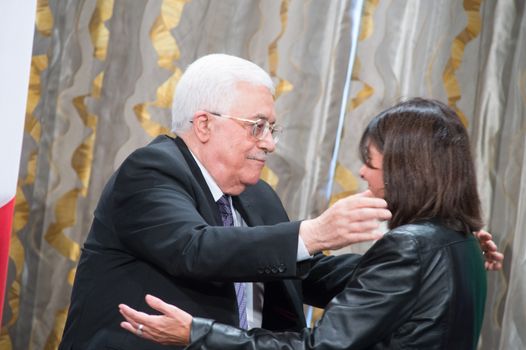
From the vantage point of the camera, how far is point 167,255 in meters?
1.86

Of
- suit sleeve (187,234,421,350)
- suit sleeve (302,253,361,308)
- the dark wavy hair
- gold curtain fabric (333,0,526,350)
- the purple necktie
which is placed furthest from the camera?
gold curtain fabric (333,0,526,350)

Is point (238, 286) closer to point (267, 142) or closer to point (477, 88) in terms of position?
point (267, 142)

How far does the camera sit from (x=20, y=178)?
11.3 ft

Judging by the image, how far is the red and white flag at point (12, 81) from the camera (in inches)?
105

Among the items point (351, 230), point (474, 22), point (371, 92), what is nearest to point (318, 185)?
point (371, 92)

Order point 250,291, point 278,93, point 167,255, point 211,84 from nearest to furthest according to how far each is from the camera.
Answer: point 167,255 → point 211,84 → point 250,291 → point 278,93

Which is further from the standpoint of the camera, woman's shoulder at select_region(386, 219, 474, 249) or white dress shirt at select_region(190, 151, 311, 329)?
white dress shirt at select_region(190, 151, 311, 329)

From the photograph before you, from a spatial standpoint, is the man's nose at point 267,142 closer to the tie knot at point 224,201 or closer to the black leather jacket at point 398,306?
the tie knot at point 224,201

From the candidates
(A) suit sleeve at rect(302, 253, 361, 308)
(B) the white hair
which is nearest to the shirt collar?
(B) the white hair

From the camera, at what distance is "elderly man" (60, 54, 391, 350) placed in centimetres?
179

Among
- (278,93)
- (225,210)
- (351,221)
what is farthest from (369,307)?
(278,93)

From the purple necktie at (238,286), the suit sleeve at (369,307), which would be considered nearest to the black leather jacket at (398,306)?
the suit sleeve at (369,307)

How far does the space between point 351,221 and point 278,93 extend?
1.47m

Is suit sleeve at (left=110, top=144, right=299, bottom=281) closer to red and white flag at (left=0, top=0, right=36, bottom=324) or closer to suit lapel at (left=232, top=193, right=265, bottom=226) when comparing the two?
suit lapel at (left=232, top=193, right=265, bottom=226)
